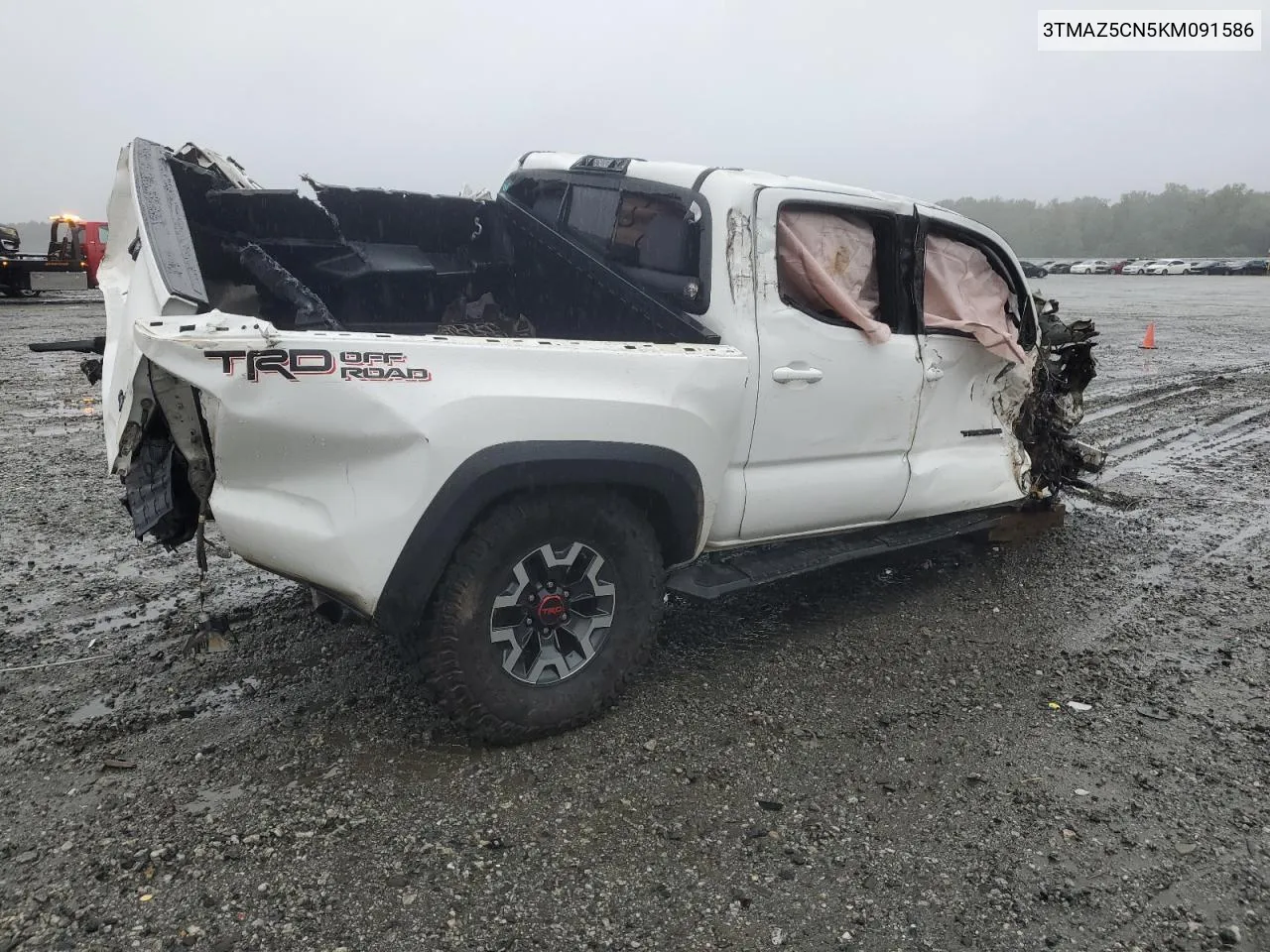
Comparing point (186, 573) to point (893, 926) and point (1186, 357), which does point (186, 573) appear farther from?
point (1186, 357)

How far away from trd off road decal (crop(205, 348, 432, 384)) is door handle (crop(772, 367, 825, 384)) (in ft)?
4.96

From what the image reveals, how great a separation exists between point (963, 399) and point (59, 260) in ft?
85.9

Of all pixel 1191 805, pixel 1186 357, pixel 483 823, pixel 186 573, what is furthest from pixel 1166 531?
pixel 1186 357

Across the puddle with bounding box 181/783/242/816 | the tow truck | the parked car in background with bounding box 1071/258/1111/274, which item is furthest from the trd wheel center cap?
the parked car in background with bounding box 1071/258/1111/274

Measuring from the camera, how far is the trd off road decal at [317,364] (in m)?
2.67

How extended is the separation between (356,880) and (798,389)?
2.37m

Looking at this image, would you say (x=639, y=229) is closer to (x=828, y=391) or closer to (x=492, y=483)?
(x=828, y=391)

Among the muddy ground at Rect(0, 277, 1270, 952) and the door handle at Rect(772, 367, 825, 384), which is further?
the door handle at Rect(772, 367, 825, 384)

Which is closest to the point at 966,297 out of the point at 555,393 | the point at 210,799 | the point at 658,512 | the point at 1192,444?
the point at 658,512

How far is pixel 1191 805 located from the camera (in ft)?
9.96

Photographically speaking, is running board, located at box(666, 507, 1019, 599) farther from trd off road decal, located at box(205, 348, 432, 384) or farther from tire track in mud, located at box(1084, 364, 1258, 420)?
tire track in mud, located at box(1084, 364, 1258, 420)

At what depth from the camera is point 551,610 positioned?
3.23m

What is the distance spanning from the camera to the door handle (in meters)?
3.71

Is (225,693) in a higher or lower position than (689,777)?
higher
